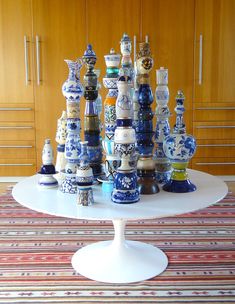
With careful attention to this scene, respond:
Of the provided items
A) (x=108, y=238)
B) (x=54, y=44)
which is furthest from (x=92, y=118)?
(x=54, y=44)

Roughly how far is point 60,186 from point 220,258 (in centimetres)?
93

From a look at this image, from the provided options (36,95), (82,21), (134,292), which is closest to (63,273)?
(134,292)

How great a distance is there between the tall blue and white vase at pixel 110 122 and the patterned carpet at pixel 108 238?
18.6 inches

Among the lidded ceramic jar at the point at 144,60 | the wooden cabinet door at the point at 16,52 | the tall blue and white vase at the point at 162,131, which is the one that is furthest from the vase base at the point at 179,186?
the wooden cabinet door at the point at 16,52

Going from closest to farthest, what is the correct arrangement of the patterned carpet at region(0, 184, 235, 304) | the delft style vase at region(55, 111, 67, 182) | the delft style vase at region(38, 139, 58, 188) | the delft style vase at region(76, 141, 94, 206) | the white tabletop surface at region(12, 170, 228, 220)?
the white tabletop surface at region(12, 170, 228, 220) < the delft style vase at region(76, 141, 94, 206) < the patterned carpet at region(0, 184, 235, 304) < the delft style vase at region(38, 139, 58, 188) < the delft style vase at region(55, 111, 67, 182)

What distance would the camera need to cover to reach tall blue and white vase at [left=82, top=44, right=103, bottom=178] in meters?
2.00

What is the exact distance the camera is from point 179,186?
1976 mm

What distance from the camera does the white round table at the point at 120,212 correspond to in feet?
5.60

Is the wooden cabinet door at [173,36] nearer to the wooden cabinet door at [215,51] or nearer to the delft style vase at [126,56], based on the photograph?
the wooden cabinet door at [215,51]

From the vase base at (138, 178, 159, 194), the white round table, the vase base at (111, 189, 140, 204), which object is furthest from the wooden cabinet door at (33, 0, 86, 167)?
the vase base at (111, 189, 140, 204)

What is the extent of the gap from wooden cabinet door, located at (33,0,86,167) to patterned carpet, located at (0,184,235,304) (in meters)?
1.05

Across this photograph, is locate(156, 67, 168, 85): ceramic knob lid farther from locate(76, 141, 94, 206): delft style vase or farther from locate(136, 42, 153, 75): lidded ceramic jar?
locate(76, 141, 94, 206): delft style vase

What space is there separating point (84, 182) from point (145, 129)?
39cm

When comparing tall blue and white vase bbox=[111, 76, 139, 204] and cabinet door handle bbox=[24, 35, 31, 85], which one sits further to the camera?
cabinet door handle bbox=[24, 35, 31, 85]
